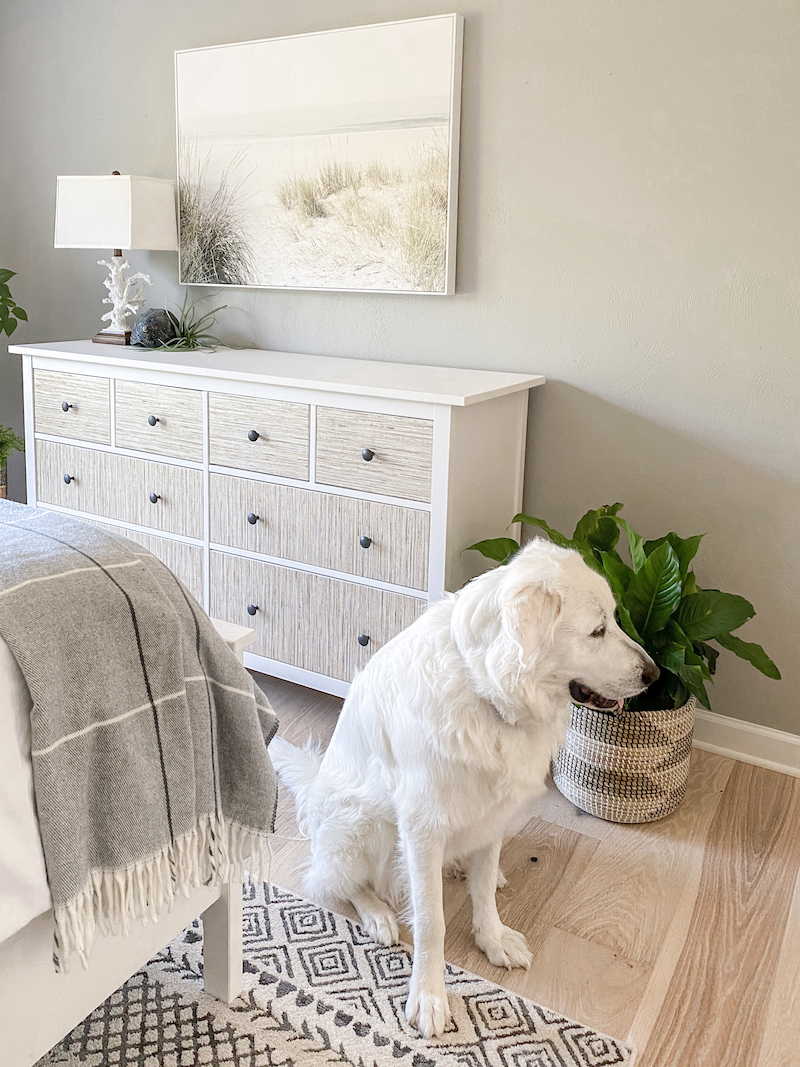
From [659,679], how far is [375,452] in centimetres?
85

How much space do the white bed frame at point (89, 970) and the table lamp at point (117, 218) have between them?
1748 millimetres

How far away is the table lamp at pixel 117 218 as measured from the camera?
108 inches

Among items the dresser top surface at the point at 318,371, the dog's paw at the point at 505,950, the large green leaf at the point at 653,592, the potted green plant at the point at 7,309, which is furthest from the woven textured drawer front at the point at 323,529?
the potted green plant at the point at 7,309

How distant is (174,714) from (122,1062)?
2.06 feet

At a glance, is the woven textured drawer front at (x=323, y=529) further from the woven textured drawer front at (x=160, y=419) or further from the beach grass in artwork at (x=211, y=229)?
the beach grass in artwork at (x=211, y=229)

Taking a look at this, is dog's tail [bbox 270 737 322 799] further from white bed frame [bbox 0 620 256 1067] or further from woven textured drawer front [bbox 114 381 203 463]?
woven textured drawer front [bbox 114 381 203 463]

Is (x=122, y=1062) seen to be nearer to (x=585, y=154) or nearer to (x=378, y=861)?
(x=378, y=861)

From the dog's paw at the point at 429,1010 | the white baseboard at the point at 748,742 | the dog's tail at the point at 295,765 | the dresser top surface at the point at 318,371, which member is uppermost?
the dresser top surface at the point at 318,371

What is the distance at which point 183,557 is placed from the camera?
2.59 metres

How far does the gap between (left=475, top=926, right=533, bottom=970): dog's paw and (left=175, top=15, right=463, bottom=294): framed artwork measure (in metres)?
1.67

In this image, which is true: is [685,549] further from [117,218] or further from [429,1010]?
[117,218]

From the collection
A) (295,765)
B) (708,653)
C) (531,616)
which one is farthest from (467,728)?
(708,653)

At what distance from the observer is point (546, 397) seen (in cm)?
246

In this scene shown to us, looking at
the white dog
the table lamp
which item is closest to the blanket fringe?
the white dog
